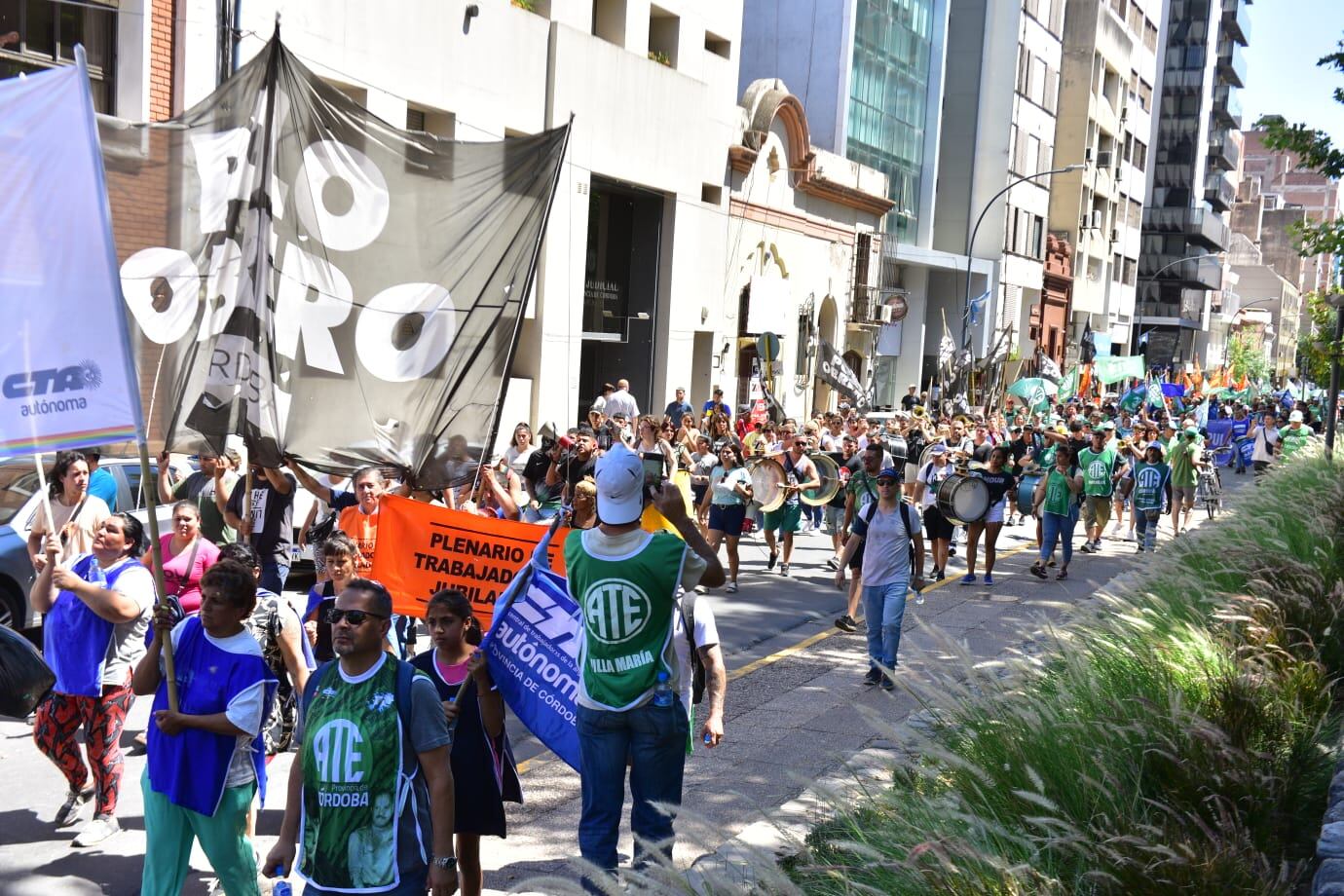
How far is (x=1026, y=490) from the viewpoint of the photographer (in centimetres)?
1983

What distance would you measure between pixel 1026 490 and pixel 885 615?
997 cm

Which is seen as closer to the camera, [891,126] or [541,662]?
[541,662]

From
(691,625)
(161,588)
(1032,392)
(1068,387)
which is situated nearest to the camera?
(161,588)

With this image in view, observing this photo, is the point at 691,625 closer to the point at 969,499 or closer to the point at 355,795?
the point at 355,795

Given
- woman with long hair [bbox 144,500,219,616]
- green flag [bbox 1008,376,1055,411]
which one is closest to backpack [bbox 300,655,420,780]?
woman with long hair [bbox 144,500,219,616]

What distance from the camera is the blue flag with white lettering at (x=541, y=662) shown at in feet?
19.0

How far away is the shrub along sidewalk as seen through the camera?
14.1ft

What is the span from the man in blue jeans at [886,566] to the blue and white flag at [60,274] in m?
6.78

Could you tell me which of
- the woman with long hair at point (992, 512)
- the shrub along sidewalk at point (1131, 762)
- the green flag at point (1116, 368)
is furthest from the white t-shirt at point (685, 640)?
the green flag at point (1116, 368)

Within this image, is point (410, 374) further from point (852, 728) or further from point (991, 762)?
point (852, 728)

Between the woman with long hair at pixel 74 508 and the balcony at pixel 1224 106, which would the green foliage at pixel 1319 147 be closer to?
the woman with long hair at pixel 74 508

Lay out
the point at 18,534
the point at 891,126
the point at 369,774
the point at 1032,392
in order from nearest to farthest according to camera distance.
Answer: the point at 369,774, the point at 18,534, the point at 1032,392, the point at 891,126

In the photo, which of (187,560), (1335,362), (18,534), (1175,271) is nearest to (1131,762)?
(187,560)

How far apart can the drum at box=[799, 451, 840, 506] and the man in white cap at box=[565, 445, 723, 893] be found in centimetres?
1144
